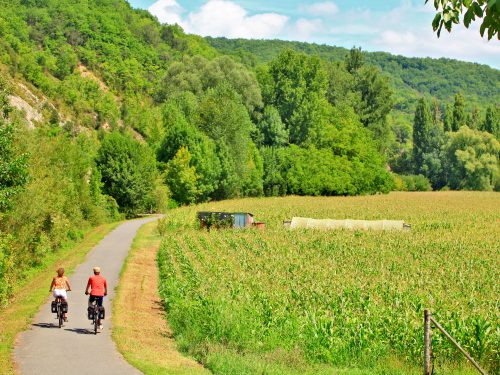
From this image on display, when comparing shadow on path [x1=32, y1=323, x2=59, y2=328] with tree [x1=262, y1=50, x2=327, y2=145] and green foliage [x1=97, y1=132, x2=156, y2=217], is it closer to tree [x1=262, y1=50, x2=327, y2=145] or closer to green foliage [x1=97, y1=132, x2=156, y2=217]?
green foliage [x1=97, y1=132, x2=156, y2=217]

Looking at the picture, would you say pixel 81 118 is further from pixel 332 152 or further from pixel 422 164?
pixel 422 164

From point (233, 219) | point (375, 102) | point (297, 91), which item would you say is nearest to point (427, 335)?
point (233, 219)

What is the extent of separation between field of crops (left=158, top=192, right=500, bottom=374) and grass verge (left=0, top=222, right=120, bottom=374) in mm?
4575

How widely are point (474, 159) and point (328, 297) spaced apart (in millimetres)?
112667

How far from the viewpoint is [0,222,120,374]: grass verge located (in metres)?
19.1

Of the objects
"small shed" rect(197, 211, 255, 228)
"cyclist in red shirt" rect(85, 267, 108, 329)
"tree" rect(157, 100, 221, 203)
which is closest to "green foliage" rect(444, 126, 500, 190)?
"tree" rect(157, 100, 221, 203)

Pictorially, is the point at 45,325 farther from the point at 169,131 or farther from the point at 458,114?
the point at 458,114

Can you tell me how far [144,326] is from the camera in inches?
908

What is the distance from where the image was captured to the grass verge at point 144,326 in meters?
17.5

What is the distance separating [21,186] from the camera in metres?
27.0

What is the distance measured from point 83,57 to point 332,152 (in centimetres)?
6267

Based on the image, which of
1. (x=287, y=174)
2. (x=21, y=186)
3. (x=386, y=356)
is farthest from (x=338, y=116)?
(x=386, y=356)

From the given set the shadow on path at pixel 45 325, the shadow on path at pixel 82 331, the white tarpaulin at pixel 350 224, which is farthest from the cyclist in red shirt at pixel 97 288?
the white tarpaulin at pixel 350 224

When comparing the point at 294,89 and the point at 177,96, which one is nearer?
the point at 177,96
